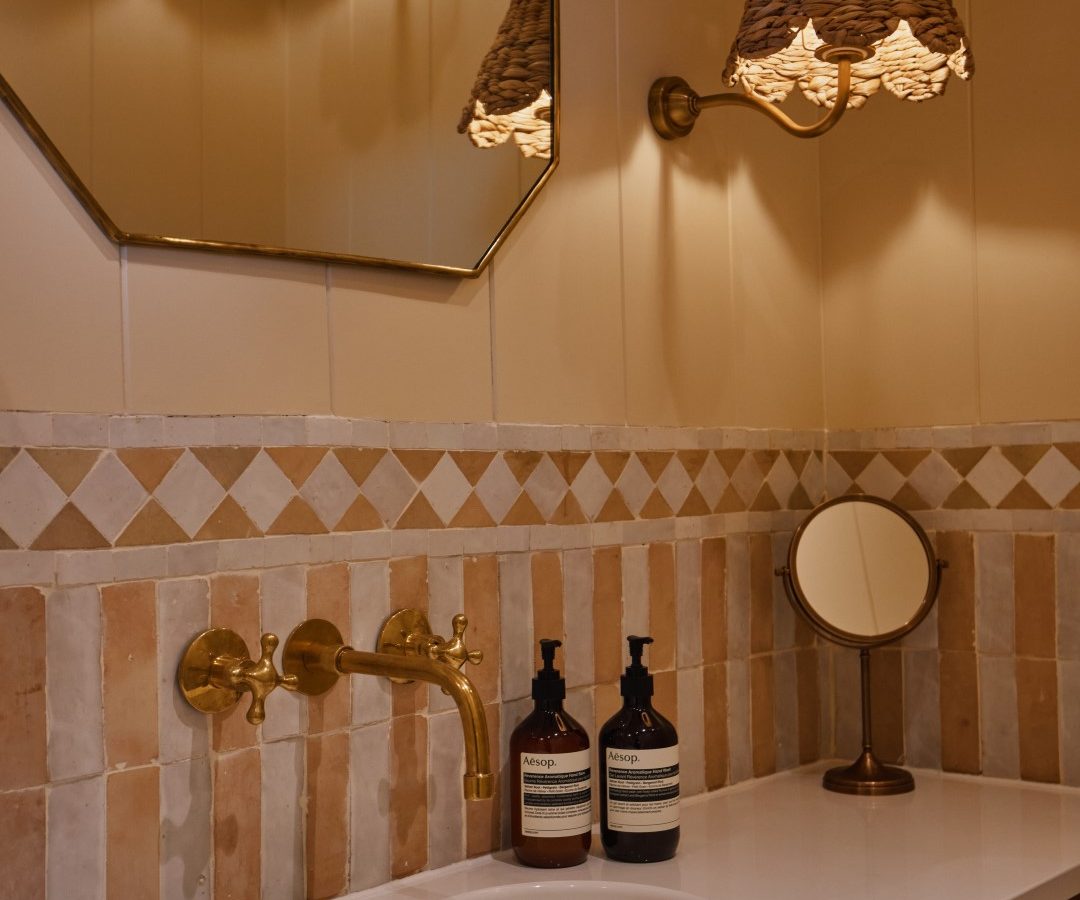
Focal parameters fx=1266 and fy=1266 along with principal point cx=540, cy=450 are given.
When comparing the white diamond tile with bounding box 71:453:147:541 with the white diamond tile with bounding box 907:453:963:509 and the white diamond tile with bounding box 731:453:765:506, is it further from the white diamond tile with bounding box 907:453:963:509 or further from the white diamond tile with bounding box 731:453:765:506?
the white diamond tile with bounding box 907:453:963:509

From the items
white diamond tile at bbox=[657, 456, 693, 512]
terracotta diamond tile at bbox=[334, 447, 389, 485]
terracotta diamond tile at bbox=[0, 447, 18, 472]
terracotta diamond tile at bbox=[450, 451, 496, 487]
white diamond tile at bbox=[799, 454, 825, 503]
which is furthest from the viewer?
white diamond tile at bbox=[799, 454, 825, 503]

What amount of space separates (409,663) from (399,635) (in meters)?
0.12

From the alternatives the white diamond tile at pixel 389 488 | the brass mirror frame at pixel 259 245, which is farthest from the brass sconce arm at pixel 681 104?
the white diamond tile at pixel 389 488

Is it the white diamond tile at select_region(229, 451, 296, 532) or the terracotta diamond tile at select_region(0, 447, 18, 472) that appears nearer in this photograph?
the terracotta diamond tile at select_region(0, 447, 18, 472)

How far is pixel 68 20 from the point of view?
968 mm

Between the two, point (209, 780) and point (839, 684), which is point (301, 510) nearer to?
point (209, 780)

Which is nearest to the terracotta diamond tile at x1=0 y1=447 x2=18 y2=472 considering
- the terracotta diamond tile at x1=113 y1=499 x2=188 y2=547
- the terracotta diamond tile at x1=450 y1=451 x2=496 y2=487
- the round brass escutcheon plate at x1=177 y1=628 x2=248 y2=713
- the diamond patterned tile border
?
the diamond patterned tile border

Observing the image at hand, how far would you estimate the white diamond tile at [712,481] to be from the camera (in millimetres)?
1536

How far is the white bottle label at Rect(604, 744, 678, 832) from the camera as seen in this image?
1214 millimetres

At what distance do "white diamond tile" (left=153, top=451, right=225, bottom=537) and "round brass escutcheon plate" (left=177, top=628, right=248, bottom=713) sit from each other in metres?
0.09

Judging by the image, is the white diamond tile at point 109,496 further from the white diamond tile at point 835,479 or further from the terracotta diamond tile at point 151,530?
Result: the white diamond tile at point 835,479

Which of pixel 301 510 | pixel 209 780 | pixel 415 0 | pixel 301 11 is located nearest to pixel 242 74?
pixel 301 11

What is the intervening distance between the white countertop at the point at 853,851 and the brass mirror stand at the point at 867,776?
2cm

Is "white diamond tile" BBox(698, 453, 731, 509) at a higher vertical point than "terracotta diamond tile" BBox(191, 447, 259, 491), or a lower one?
lower
